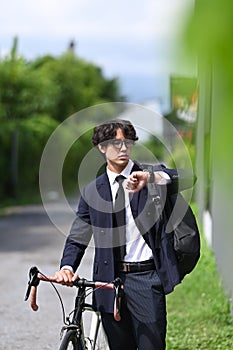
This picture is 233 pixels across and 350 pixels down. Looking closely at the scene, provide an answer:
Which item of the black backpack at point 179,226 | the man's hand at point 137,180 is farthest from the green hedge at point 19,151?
the man's hand at point 137,180

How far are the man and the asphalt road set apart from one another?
1.93 m

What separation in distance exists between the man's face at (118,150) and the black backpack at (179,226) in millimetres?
89

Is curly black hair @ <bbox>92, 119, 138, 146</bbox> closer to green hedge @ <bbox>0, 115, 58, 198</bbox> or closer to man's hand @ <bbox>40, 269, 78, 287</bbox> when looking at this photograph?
man's hand @ <bbox>40, 269, 78, 287</bbox>

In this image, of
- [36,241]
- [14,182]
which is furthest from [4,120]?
[36,241]

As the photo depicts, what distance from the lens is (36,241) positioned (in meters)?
12.7

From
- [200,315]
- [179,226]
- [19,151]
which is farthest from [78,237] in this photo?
[19,151]

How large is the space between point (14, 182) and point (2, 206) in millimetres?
1898

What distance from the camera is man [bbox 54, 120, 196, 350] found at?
309 cm

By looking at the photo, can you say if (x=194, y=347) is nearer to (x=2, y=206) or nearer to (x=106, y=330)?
(x=106, y=330)

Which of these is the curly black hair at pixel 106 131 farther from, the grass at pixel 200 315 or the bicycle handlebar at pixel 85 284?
the grass at pixel 200 315

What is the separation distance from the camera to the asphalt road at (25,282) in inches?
246

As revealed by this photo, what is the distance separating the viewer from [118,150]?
3080 mm

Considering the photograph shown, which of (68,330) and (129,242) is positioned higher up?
(129,242)

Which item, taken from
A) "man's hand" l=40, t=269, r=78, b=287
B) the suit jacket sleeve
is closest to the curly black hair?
the suit jacket sleeve
